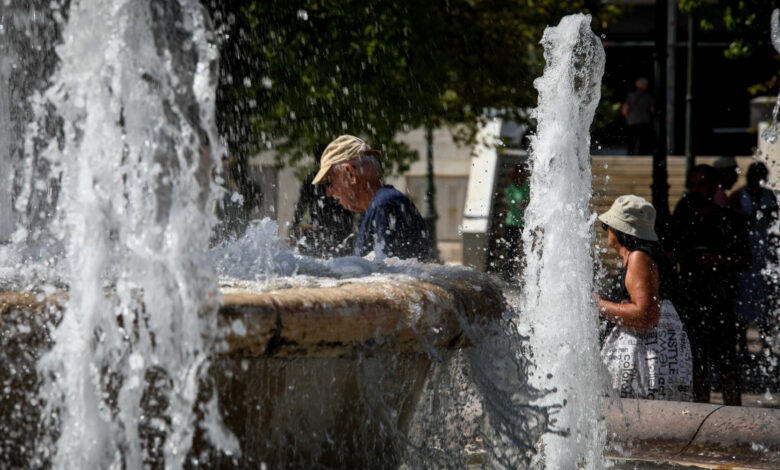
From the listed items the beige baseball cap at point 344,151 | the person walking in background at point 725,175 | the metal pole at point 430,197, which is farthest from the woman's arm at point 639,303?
the metal pole at point 430,197

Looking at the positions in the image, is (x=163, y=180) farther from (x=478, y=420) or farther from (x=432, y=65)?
(x=432, y=65)

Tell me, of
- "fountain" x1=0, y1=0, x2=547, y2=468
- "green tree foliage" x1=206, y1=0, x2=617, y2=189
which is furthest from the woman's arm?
"green tree foliage" x1=206, y1=0, x2=617, y2=189

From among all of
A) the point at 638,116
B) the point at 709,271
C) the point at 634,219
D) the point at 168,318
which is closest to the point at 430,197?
the point at 638,116

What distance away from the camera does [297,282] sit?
3.05m

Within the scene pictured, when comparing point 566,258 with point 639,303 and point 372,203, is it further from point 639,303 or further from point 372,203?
point 372,203

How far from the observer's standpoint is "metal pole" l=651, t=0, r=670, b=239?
9586 millimetres

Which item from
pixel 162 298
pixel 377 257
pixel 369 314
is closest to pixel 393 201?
pixel 377 257

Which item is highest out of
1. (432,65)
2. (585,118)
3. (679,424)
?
(432,65)

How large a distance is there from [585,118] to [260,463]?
108 inches

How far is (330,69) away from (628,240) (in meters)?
7.16

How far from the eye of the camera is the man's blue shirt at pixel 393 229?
4438 millimetres

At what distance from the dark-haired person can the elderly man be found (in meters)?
3.17

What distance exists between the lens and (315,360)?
9.64 feet

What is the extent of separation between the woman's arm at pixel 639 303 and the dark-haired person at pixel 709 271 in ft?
9.03
